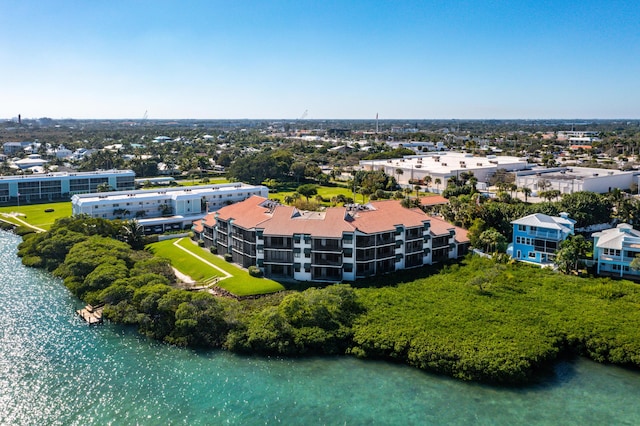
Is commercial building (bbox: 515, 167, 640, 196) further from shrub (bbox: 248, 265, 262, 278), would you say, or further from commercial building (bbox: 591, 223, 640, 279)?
shrub (bbox: 248, 265, 262, 278)

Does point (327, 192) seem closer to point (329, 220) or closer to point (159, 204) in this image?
point (159, 204)

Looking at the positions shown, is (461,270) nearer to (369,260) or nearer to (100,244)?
(369,260)

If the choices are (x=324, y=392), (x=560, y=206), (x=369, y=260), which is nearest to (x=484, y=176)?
(x=560, y=206)

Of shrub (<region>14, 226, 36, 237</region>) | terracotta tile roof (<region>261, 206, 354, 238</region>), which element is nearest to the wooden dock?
terracotta tile roof (<region>261, 206, 354, 238</region>)

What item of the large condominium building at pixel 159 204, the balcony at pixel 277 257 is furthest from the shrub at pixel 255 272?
the large condominium building at pixel 159 204

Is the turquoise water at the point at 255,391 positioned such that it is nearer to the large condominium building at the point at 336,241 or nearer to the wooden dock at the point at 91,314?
the wooden dock at the point at 91,314

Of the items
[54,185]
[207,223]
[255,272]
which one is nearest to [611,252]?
[255,272]
